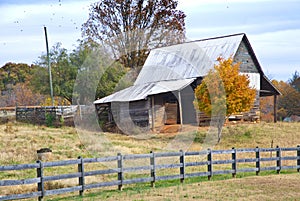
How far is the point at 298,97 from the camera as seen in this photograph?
6562 centimetres

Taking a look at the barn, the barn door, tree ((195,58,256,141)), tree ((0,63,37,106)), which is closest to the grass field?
tree ((195,58,256,141))

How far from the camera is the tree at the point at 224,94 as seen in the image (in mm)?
30812

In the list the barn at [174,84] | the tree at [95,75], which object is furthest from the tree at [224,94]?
the tree at [95,75]

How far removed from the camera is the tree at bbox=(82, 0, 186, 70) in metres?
48.7

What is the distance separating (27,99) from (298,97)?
37.3 meters

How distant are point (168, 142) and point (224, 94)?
463 centimetres

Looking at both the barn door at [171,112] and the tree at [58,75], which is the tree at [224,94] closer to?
the barn door at [171,112]

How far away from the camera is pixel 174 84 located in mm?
36625

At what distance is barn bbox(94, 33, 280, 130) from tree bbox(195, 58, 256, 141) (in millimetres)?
2935

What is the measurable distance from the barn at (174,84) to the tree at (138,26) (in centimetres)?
597

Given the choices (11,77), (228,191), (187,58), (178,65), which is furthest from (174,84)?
(11,77)

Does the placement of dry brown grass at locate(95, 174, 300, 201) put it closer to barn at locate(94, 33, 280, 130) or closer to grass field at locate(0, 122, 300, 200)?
grass field at locate(0, 122, 300, 200)

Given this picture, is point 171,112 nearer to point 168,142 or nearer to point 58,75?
point 168,142

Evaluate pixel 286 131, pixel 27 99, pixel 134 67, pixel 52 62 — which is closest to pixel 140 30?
pixel 134 67
